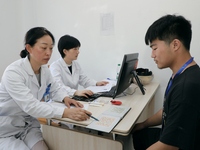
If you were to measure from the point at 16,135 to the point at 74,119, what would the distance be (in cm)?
55

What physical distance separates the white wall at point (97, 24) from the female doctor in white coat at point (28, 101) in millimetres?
1117

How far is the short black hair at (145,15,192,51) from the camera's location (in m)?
0.83

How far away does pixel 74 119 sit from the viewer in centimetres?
107

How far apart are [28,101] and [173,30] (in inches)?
38.5

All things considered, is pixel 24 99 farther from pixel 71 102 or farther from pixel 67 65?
pixel 67 65

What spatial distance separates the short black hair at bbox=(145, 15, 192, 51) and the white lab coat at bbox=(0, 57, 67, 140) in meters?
0.77

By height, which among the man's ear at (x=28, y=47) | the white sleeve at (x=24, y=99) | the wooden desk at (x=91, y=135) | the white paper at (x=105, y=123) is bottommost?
the wooden desk at (x=91, y=135)

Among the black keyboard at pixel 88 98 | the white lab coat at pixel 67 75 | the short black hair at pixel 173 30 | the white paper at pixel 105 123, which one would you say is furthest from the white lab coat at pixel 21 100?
the short black hair at pixel 173 30

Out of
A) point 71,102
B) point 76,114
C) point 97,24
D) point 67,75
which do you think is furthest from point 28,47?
point 97,24

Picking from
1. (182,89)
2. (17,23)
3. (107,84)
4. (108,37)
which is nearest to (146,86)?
(107,84)

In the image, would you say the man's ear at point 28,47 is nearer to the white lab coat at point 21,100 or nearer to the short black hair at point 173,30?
the white lab coat at point 21,100

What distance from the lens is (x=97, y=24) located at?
7.82 ft

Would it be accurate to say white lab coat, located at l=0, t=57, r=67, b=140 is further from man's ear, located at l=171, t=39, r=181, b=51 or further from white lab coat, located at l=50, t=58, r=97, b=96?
man's ear, located at l=171, t=39, r=181, b=51

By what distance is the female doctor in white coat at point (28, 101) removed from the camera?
1139 mm
